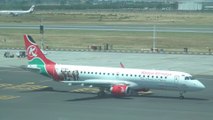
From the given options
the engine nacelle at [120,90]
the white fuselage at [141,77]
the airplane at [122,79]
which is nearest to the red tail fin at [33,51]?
the airplane at [122,79]

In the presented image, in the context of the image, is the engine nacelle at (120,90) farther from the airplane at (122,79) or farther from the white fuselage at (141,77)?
the white fuselage at (141,77)

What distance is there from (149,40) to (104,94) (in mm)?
79695

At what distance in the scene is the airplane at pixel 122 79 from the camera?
63.2 meters

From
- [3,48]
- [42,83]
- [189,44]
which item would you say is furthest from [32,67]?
[189,44]

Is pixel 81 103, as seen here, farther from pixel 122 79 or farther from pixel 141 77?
pixel 141 77

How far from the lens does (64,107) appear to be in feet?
189

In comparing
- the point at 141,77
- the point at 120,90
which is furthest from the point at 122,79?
the point at 141,77

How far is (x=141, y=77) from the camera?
64.2 metres

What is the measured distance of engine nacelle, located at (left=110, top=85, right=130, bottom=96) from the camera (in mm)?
63344

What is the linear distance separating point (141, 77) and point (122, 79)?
238cm

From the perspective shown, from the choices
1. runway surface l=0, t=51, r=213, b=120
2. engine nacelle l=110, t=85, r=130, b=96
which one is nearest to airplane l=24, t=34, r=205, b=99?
engine nacelle l=110, t=85, r=130, b=96

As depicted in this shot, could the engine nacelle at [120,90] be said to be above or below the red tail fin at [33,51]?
below

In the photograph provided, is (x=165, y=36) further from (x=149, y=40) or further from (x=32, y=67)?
(x=32, y=67)

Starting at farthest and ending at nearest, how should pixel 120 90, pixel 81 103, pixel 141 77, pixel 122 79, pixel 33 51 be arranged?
pixel 33 51, pixel 122 79, pixel 141 77, pixel 120 90, pixel 81 103
